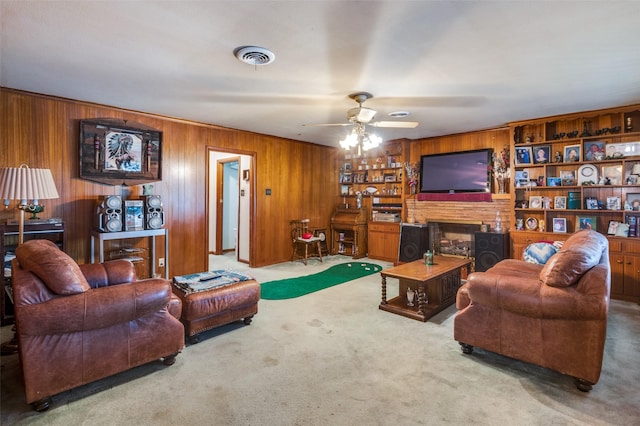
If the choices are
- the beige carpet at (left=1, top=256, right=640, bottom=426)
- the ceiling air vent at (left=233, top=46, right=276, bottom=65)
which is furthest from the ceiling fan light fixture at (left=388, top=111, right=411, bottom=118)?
the beige carpet at (left=1, top=256, right=640, bottom=426)

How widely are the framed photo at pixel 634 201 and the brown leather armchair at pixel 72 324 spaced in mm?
5420

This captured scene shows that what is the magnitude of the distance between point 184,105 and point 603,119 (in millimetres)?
5577

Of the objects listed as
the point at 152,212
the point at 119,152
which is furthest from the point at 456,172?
the point at 119,152

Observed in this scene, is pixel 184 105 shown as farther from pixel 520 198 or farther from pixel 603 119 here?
pixel 603 119

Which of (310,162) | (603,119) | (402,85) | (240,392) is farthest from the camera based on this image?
(310,162)

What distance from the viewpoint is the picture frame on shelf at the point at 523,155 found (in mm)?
4902

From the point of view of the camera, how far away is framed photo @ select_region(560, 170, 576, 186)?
4613 millimetres

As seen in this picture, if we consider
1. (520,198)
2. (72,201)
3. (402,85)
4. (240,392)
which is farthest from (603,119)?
(72,201)

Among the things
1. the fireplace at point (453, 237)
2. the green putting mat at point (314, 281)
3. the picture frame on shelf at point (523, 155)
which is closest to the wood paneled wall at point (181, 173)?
the green putting mat at point (314, 281)

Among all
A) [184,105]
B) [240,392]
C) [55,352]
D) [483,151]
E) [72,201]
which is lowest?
[240,392]

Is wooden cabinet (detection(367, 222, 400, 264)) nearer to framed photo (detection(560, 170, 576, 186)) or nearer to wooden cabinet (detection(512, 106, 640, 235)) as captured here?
wooden cabinet (detection(512, 106, 640, 235))

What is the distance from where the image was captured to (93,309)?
6.57 ft

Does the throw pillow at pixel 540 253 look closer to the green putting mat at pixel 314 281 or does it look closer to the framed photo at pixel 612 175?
the framed photo at pixel 612 175

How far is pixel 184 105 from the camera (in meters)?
4.12
